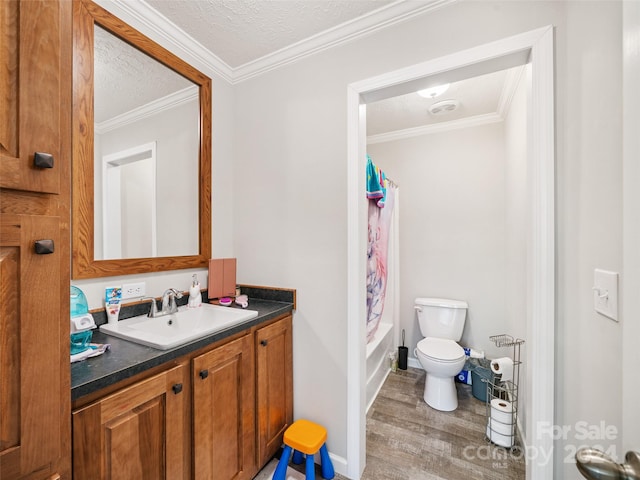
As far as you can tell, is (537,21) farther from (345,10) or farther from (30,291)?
(30,291)

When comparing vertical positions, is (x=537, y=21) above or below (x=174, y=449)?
above

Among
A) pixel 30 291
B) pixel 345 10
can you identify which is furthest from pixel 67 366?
pixel 345 10

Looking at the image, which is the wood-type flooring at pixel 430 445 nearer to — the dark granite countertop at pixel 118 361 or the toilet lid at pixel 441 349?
the toilet lid at pixel 441 349

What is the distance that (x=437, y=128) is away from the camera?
2686 mm

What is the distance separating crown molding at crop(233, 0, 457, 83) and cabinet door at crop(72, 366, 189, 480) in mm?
1814

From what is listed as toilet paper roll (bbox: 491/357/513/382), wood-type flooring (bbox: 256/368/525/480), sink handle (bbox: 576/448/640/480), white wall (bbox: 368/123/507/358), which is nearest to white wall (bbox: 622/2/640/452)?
sink handle (bbox: 576/448/640/480)

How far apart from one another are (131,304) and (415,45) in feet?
6.43

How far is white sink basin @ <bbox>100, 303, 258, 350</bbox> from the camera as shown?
40.3 inches

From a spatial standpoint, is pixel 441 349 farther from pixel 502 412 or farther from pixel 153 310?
pixel 153 310

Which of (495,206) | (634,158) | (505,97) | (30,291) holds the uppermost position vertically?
(505,97)

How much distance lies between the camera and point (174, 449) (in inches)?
38.7

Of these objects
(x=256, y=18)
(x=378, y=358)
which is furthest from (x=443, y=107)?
(x=378, y=358)

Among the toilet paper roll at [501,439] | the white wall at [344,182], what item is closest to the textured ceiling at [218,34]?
the white wall at [344,182]

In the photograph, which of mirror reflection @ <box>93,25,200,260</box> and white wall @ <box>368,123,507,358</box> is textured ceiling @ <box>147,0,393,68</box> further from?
white wall @ <box>368,123,507,358</box>
